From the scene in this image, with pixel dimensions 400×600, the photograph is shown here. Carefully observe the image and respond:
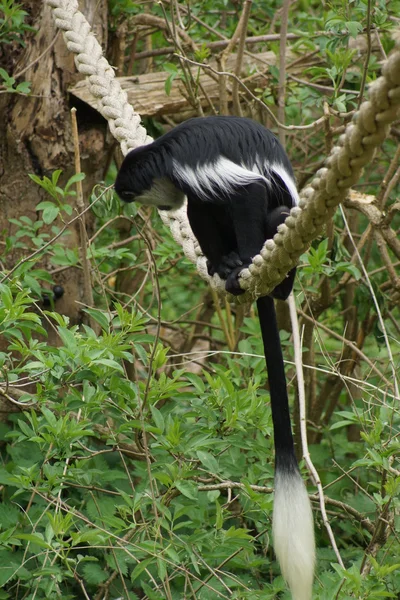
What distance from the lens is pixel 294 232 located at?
1.28 m

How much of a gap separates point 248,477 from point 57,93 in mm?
1229

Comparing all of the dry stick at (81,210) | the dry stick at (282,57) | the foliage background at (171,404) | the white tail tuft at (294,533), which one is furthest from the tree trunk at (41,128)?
the white tail tuft at (294,533)

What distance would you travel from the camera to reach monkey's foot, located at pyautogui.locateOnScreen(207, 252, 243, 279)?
1801 mm

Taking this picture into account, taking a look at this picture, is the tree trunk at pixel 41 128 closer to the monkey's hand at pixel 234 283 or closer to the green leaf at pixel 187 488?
the monkey's hand at pixel 234 283

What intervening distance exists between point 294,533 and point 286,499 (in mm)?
69

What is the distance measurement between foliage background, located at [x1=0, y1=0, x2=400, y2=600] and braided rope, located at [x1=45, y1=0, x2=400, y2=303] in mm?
175

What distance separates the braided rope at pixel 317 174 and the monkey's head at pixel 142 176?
0.48ft

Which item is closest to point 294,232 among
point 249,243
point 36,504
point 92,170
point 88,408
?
point 249,243

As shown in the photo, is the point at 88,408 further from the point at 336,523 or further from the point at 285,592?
the point at 336,523

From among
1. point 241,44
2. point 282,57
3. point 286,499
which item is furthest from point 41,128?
point 286,499

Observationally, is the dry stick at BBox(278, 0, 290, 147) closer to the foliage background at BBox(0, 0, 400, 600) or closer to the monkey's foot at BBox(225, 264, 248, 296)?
the foliage background at BBox(0, 0, 400, 600)

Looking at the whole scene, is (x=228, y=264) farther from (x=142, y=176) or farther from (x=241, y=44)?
(x=241, y=44)

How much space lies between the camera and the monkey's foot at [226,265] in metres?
1.80

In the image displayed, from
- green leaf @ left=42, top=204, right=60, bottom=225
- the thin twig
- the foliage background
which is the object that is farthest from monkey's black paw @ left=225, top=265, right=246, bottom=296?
green leaf @ left=42, top=204, right=60, bottom=225
